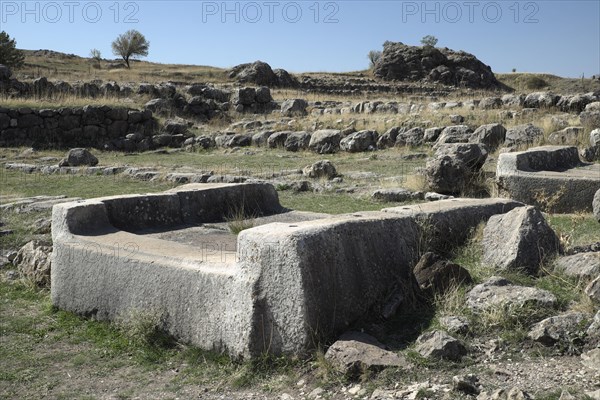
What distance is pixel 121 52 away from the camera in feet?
188

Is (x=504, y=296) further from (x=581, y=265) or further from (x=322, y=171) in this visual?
(x=322, y=171)

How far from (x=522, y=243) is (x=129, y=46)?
5600cm

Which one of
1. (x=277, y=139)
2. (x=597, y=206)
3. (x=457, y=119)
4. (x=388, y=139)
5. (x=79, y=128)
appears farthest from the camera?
(x=79, y=128)

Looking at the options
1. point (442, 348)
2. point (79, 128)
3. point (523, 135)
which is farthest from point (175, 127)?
point (442, 348)

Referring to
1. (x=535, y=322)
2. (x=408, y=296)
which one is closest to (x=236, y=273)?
(x=408, y=296)

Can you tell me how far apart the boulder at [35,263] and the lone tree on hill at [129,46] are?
169 ft

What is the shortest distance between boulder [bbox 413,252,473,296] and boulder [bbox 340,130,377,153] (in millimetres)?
12783

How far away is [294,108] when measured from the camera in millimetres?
26891

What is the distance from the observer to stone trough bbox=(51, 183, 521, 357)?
417 cm

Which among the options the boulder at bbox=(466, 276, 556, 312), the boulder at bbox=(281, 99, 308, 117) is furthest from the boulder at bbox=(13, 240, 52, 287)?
the boulder at bbox=(281, 99, 308, 117)

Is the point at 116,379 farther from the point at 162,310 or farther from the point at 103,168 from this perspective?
the point at 103,168

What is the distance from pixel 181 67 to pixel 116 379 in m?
48.0

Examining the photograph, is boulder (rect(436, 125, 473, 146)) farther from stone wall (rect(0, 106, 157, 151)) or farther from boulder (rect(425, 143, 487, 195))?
stone wall (rect(0, 106, 157, 151))

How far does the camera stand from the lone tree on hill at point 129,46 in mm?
57031
